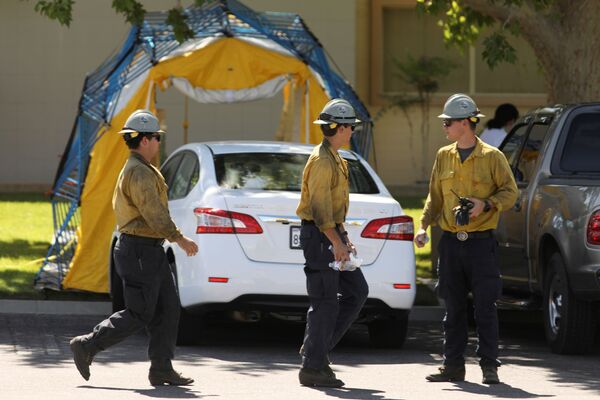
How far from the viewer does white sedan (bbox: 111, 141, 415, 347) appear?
393 inches

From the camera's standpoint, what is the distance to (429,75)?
28391 mm

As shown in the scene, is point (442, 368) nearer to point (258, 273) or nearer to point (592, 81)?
point (258, 273)

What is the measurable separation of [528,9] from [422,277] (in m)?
3.07

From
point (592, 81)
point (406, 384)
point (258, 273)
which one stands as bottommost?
point (406, 384)

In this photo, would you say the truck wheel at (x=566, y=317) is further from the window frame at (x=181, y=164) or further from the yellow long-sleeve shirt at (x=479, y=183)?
the window frame at (x=181, y=164)

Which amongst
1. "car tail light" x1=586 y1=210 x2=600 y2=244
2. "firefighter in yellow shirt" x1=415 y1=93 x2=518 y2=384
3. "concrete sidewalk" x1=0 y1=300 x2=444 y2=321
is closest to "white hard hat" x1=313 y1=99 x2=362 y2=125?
"firefighter in yellow shirt" x1=415 y1=93 x2=518 y2=384

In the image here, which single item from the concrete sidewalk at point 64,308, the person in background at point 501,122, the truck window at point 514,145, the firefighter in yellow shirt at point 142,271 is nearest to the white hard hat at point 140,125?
the firefighter in yellow shirt at point 142,271

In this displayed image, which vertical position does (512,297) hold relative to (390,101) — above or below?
below

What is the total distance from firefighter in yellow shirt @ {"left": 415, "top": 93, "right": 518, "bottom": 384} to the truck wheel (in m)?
1.57

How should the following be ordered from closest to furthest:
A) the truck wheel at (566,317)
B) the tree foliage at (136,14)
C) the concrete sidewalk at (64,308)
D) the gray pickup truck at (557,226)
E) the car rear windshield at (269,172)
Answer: the gray pickup truck at (557,226) → the truck wheel at (566,317) → the car rear windshield at (269,172) → the concrete sidewalk at (64,308) → the tree foliage at (136,14)

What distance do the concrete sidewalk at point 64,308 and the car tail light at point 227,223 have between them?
287cm

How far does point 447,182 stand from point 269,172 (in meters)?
2.34

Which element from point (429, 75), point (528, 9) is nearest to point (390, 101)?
point (429, 75)

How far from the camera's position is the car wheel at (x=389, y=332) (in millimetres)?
10656
